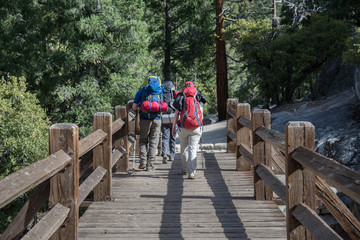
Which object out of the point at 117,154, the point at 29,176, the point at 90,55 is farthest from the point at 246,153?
the point at 90,55

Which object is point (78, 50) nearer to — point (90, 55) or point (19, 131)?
point (90, 55)

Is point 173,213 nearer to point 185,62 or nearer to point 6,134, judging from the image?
point 6,134

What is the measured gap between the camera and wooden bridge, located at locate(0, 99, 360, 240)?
3.18 metres

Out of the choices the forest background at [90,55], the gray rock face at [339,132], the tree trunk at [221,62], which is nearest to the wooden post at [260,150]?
the gray rock face at [339,132]

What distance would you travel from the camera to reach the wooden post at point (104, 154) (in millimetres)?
5969

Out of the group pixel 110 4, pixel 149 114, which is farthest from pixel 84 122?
pixel 149 114

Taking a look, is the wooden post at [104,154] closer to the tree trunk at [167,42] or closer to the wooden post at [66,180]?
the wooden post at [66,180]

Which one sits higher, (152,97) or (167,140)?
(152,97)

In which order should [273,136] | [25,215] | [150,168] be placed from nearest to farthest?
[25,215] < [273,136] < [150,168]

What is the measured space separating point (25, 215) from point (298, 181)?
88.6 inches

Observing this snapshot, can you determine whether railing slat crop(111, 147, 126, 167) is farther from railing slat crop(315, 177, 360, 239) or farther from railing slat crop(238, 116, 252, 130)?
railing slat crop(315, 177, 360, 239)

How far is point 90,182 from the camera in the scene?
16.9 feet

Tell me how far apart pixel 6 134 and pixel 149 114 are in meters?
15.0

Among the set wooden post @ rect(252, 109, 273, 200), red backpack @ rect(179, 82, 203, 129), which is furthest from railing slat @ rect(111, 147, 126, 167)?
wooden post @ rect(252, 109, 273, 200)
